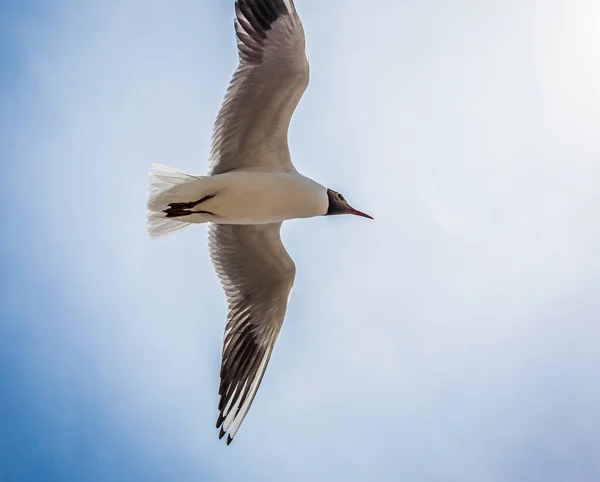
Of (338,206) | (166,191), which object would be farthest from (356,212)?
(166,191)

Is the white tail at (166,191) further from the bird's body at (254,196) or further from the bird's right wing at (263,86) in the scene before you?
the bird's right wing at (263,86)

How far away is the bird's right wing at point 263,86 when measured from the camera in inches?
192

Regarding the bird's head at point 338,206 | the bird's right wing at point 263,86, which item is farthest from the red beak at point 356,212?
the bird's right wing at point 263,86

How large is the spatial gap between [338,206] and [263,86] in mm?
1081

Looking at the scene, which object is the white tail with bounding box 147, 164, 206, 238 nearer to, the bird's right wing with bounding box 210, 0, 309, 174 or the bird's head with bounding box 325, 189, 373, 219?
the bird's right wing with bounding box 210, 0, 309, 174

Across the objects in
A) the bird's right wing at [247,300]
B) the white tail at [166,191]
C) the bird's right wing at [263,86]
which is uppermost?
the bird's right wing at [263,86]

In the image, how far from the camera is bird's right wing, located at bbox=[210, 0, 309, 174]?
487 centimetres

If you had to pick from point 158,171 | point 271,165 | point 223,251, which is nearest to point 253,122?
point 271,165

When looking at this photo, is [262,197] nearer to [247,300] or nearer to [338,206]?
[338,206]

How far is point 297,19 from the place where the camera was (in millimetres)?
4871

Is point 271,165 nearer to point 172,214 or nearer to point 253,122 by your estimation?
point 253,122

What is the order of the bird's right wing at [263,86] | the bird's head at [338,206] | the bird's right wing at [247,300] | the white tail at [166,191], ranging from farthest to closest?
the bird's right wing at [247,300]
the bird's head at [338,206]
the white tail at [166,191]
the bird's right wing at [263,86]

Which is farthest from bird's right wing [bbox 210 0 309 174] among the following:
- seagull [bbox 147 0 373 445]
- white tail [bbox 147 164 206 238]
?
white tail [bbox 147 164 206 238]

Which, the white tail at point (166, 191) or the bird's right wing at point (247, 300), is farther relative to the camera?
the bird's right wing at point (247, 300)
